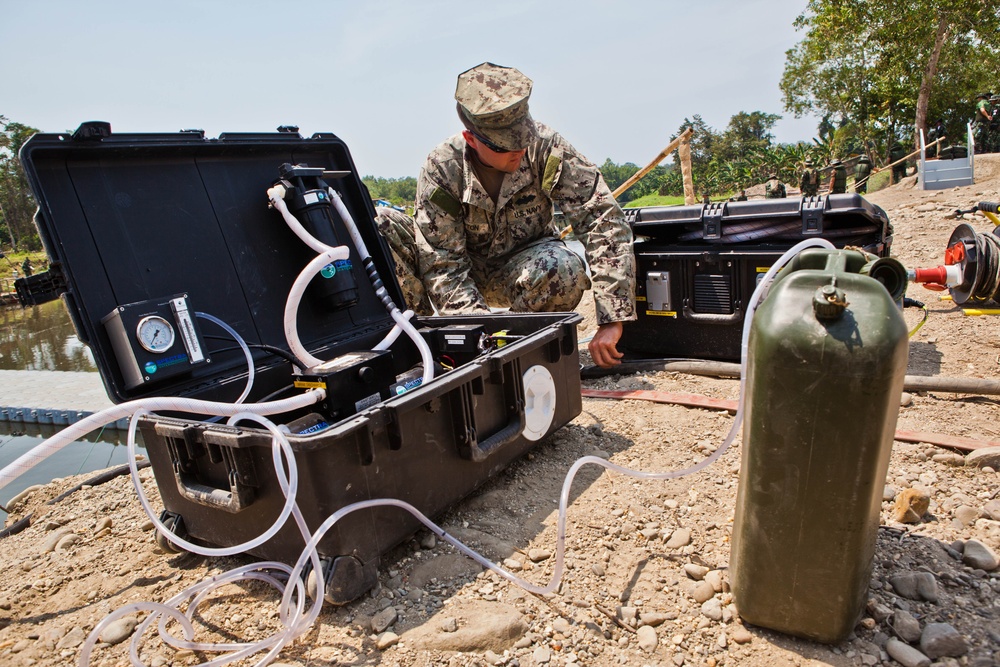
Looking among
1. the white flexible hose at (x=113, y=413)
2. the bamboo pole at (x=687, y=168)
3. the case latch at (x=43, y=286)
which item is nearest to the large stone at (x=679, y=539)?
the white flexible hose at (x=113, y=413)

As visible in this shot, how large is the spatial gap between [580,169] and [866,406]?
224cm

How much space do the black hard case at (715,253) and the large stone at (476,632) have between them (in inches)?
83.2

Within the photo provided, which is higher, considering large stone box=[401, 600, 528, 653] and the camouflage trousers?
the camouflage trousers

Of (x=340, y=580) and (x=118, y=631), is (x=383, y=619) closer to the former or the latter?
(x=340, y=580)

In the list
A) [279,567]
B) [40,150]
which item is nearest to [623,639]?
[279,567]

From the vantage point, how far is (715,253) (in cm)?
306

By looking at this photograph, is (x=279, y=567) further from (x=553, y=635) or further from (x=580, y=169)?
(x=580, y=169)

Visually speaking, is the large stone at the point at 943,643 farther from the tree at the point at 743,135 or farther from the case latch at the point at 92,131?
the tree at the point at 743,135

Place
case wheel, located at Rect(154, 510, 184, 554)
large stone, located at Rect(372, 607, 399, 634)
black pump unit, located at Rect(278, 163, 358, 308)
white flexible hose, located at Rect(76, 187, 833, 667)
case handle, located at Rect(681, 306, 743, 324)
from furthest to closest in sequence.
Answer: case handle, located at Rect(681, 306, 743, 324), black pump unit, located at Rect(278, 163, 358, 308), case wheel, located at Rect(154, 510, 184, 554), large stone, located at Rect(372, 607, 399, 634), white flexible hose, located at Rect(76, 187, 833, 667)

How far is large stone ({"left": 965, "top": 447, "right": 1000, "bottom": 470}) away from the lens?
1912 mm

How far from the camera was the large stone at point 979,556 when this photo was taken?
1458mm

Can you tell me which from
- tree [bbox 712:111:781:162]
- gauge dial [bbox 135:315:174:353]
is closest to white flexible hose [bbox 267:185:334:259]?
gauge dial [bbox 135:315:174:353]

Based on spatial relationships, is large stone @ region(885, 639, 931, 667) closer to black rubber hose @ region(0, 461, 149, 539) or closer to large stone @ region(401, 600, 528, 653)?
large stone @ region(401, 600, 528, 653)

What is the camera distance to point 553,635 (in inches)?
55.2
